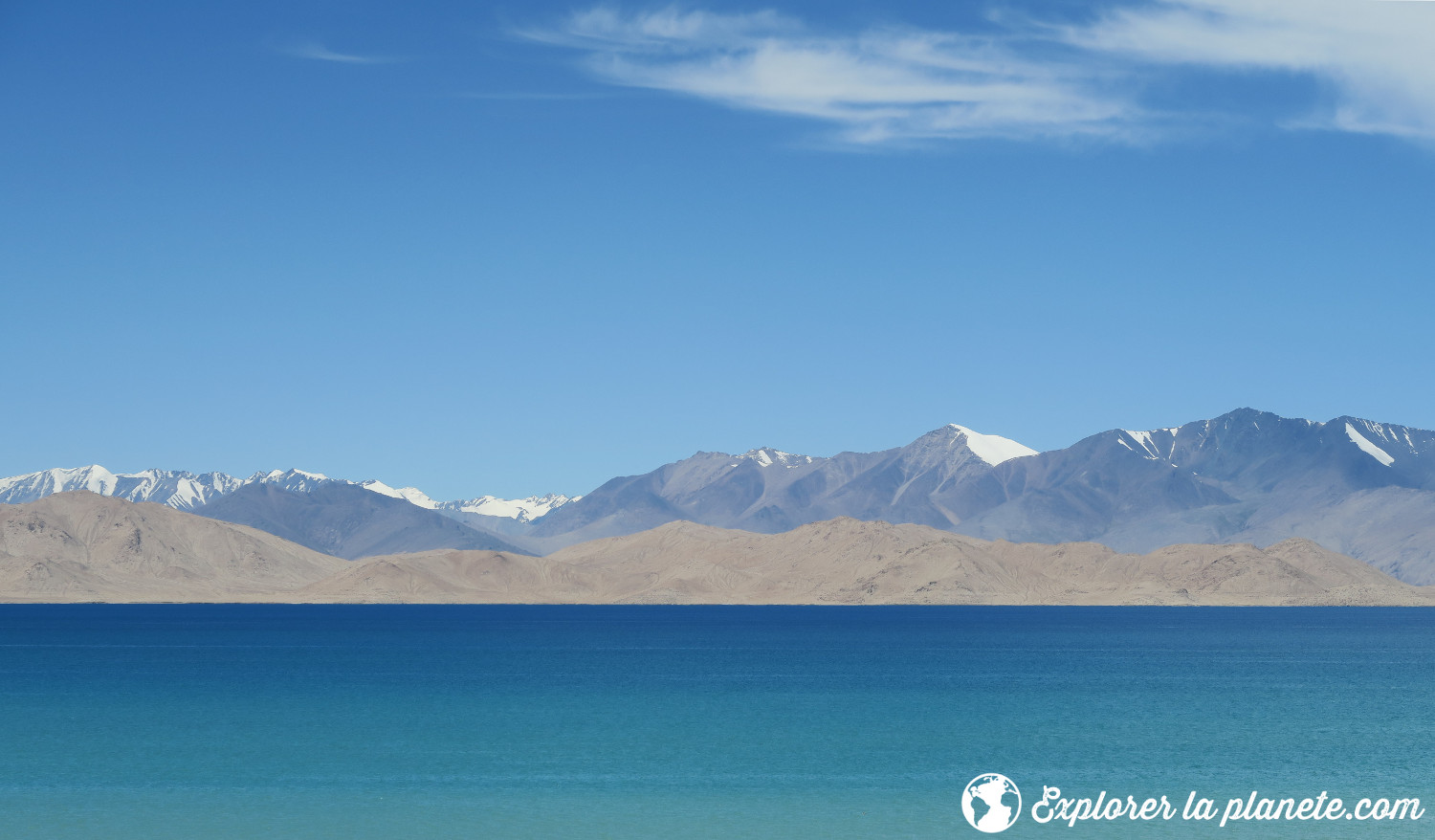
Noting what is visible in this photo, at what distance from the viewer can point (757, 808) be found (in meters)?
41.6

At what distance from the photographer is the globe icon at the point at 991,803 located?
129ft

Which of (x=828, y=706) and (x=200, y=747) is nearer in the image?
(x=200, y=747)

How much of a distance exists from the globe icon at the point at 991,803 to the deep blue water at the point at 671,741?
0.46 metres

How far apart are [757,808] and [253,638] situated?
119231mm

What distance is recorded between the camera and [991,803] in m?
42.3

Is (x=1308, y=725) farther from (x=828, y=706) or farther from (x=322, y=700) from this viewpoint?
(x=322, y=700)

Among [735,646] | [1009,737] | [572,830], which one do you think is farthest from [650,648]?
[572,830]

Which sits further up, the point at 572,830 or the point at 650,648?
the point at 572,830

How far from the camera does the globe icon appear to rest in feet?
129

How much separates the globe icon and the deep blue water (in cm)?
46

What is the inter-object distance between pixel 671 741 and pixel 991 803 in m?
16.8

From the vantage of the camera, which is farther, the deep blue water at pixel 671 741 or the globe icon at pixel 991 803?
the deep blue water at pixel 671 741

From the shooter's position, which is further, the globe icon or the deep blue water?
the deep blue water

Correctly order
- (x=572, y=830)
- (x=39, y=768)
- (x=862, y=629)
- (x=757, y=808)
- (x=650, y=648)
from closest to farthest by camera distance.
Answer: (x=572, y=830), (x=757, y=808), (x=39, y=768), (x=650, y=648), (x=862, y=629)
